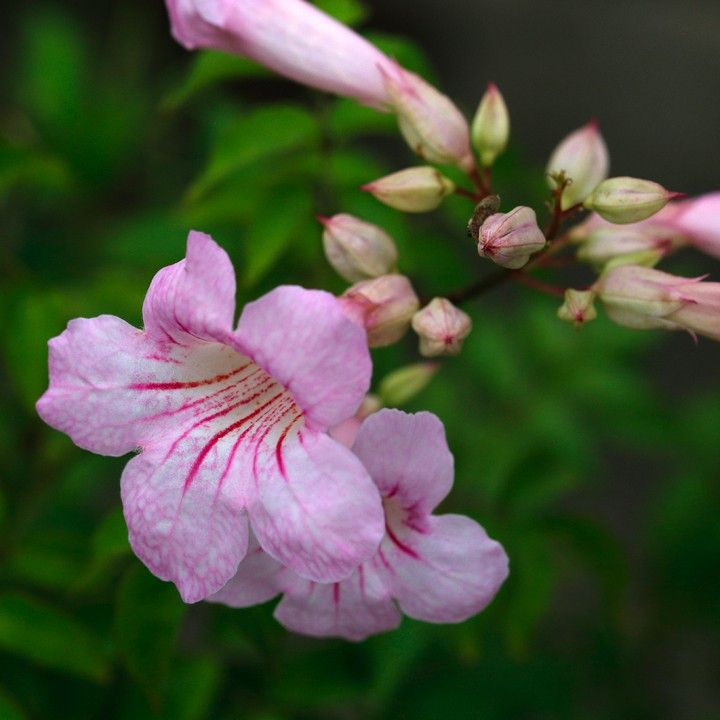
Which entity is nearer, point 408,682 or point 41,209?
point 408,682

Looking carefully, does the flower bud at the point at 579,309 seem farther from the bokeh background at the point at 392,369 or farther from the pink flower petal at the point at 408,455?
the bokeh background at the point at 392,369

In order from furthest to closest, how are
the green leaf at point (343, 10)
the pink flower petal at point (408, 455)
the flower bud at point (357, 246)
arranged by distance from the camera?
the green leaf at point (343, 10), the flower bud at point (357, 246), the pink flower petal at point (408, 455)

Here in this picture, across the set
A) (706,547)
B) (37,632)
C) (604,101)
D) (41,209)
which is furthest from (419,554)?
(604,101)

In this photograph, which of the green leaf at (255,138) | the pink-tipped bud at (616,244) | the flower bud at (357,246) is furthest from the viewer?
the green leaf at (255,138)

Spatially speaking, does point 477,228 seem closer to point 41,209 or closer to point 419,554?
point 419,554

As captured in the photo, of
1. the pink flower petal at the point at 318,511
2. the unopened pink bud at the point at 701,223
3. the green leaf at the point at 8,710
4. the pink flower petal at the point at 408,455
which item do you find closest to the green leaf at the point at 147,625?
the green leaf at the point at 8,710

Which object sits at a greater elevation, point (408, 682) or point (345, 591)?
point (345, 591)
